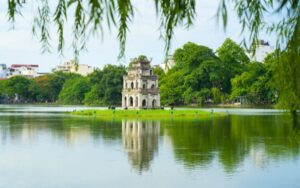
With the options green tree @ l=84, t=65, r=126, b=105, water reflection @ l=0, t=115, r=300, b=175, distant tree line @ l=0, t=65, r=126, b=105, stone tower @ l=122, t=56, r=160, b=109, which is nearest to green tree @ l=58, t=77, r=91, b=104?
distant tree line @ l=0, t=65, r=126, b=105

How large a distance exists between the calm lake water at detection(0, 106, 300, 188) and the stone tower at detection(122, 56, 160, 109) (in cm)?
2059

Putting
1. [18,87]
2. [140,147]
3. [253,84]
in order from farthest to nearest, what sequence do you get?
[18,87], [253,84], [140,147]

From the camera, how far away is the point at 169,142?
1895cm

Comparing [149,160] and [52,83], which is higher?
[52,83]

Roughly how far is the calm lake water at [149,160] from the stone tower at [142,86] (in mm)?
20587

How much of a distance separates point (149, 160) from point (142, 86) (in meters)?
28.4

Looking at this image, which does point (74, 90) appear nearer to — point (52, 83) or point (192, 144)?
point (52, 83)

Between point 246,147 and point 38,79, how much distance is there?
244 feet

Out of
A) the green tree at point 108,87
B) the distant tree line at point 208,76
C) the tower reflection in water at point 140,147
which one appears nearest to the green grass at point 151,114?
the tower reflection in water at point 140,147

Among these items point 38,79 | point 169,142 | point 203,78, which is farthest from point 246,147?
point 38,79

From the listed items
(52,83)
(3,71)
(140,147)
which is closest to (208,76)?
(52,83)

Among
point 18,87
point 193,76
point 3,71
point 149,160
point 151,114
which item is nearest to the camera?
point 149,160

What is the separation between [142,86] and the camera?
42906 millimetres

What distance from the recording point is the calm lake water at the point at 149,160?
11505 mm
